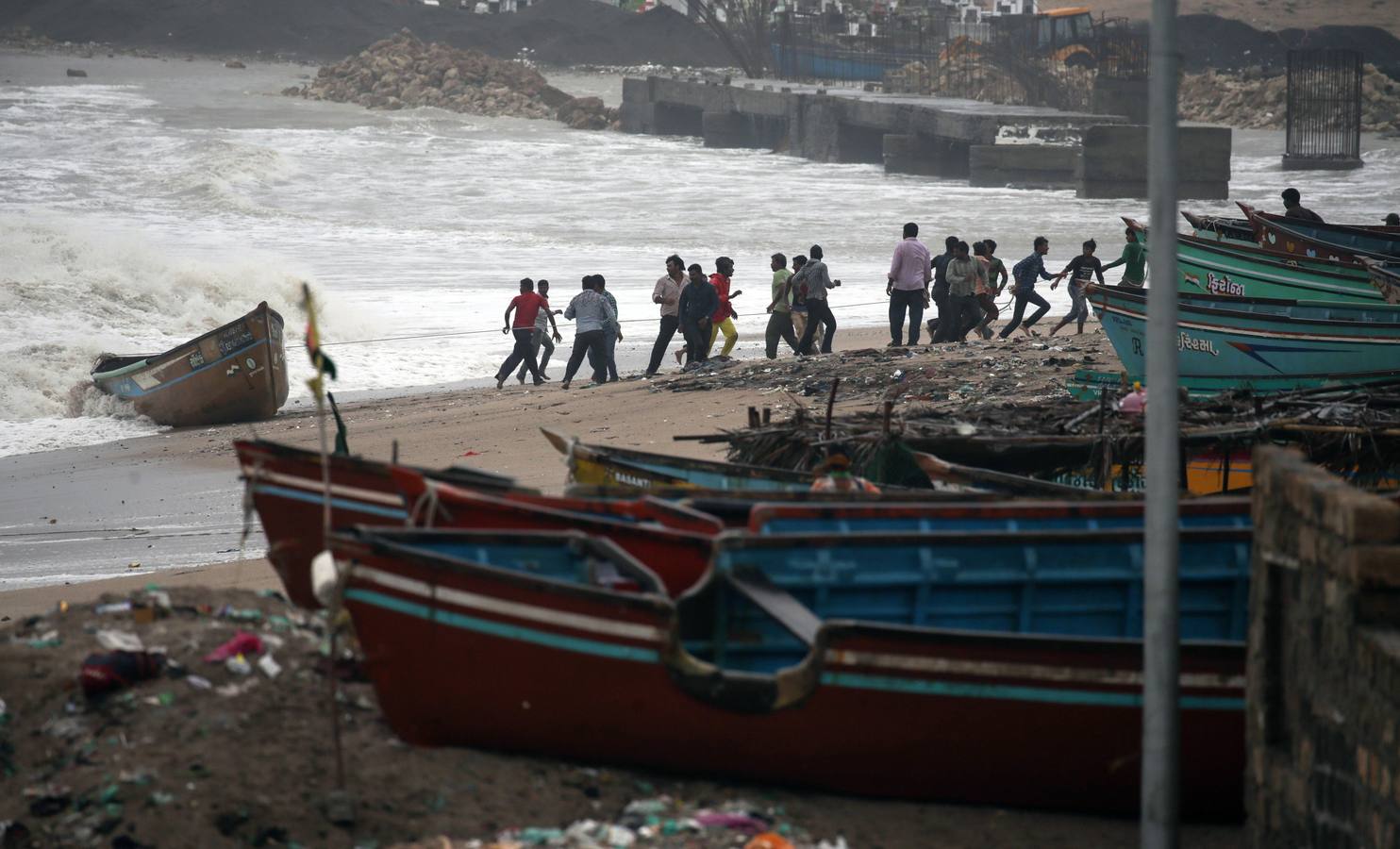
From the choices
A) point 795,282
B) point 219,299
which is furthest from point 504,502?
point 219,299

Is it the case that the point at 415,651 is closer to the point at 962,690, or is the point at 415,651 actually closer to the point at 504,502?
the point at 504,502

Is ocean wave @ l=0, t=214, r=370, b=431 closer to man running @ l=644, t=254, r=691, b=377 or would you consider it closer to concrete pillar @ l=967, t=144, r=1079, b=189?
man running @ l=644, t=254, r=691, b=377

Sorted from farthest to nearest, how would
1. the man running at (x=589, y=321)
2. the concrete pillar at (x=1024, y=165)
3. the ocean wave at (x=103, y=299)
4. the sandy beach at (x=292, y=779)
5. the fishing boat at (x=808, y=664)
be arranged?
the concrete pillar at (x=1024, y=165), the ocean wave at (x=103, y=299), the man running at (x=589, y=321), the fishing boat at (x=808, y=664), the sandy beach at (x=292, y=779)

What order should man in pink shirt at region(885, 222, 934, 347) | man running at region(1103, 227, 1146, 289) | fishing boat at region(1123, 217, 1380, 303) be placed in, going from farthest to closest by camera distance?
man running at region(1103, 227, 1146, 289) → man in pink shirt at region(885, 222, 934, 347) → fishing boat at region(1123, 217, 1380, 303)

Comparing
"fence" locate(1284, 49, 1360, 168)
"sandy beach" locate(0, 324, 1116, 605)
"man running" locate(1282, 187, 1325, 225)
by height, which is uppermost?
"fence" locate(1284, 49, 1360, 168)

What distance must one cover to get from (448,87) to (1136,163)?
39902 mm

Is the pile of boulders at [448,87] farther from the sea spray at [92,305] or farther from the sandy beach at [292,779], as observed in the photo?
the sandy beach at [292,779]

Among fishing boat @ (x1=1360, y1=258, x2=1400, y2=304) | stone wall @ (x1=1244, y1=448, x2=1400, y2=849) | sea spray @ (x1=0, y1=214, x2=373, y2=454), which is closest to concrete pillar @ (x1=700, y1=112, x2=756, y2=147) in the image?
sea spray @ (x1=0, y1=214, x2=373, y2=454)

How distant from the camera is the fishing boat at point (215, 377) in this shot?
17.0 metres

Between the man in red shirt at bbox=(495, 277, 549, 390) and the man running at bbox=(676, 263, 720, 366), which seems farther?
the man in red shirt at bbox=(495, 277, 549, 390)

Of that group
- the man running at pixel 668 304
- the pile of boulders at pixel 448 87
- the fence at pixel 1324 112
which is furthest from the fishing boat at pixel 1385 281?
the pile of boulders at pixel 448 87

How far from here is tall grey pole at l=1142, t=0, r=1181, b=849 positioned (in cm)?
505

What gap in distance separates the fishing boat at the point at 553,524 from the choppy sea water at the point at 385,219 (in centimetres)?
1156

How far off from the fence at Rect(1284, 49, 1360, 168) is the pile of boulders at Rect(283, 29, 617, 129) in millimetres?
30006
